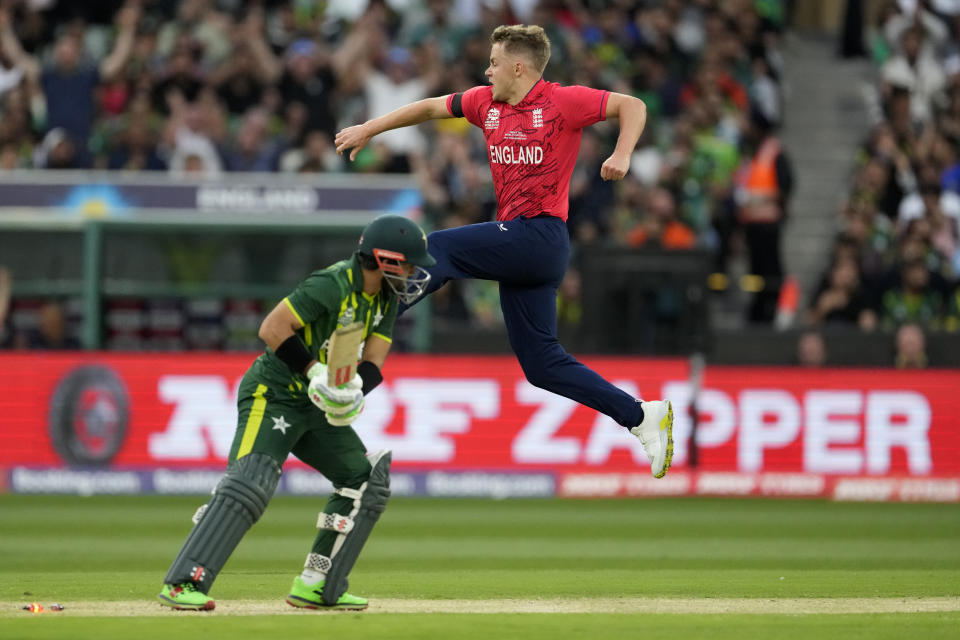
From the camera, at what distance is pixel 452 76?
60.6ft

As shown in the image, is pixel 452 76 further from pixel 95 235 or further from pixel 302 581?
pixel 302 581

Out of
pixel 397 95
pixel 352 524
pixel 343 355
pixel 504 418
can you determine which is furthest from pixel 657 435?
pixel 397 95

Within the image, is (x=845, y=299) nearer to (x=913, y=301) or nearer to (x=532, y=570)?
(x=913, y=301)

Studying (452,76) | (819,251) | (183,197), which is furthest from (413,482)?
(819,251)

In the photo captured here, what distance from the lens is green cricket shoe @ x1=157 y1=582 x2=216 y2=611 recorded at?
24.0ft

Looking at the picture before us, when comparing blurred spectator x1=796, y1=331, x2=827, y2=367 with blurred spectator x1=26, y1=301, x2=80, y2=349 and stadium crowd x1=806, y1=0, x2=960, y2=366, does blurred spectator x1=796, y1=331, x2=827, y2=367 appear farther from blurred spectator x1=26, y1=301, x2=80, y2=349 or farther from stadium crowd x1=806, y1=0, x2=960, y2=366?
blurred spectator x1=26, y1=301, x2=80, y2=349

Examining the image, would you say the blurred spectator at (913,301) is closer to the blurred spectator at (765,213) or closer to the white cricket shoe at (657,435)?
the blurred spectator at (765,213)

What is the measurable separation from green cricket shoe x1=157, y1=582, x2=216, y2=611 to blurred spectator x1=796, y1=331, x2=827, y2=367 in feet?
33.0

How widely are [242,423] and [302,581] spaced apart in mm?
899

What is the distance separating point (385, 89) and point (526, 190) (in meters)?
10.2

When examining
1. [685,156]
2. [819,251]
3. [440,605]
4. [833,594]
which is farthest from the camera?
[819,251]

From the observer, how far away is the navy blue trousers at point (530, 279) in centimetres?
823

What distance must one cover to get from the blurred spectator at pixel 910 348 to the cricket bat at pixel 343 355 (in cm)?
1021

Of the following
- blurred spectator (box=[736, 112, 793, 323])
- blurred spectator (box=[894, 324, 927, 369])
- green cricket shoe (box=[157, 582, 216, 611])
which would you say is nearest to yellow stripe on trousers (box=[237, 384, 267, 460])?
green cricket shoe (box=[157, 582, 216, 611])
